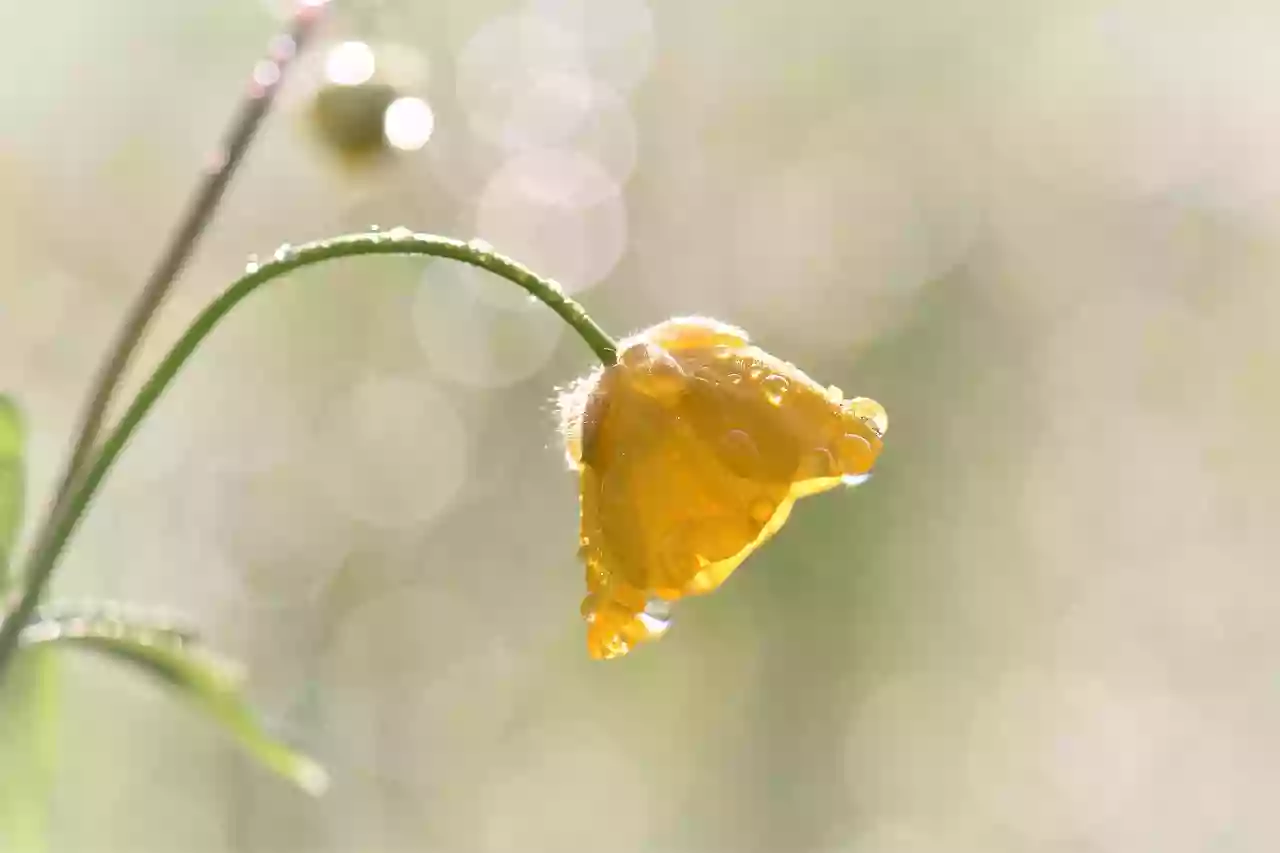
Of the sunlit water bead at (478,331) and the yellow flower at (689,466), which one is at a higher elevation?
the yellow flower at (689,466)

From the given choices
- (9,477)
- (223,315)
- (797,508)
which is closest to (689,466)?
(223,315)

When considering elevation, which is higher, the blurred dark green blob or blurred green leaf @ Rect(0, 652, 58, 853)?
the blurred dark green blob

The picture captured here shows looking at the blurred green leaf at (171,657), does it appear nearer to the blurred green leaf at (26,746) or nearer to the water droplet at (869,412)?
the blurred green leaf at (26,746)

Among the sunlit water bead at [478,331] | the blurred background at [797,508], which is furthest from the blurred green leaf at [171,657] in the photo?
the sunlit water bead at [478,331]

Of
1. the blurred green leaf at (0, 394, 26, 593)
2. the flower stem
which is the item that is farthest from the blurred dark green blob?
the blurred green leaf at (0, 394, 26, 593)

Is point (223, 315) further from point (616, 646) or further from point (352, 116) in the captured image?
point (352, 116)

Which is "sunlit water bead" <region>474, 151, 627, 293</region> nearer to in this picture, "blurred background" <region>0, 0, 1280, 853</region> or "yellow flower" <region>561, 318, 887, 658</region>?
"blurred background" <region>0, 0, 1280, 853</region>

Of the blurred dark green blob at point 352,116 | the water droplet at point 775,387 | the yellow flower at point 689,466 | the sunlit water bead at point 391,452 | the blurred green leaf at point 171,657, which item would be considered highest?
the blurred dark green blob at point 352,116
